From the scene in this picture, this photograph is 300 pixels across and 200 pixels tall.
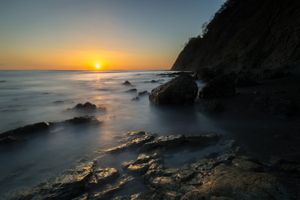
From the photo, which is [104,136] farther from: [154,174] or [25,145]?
[154,174]

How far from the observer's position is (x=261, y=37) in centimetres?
2778

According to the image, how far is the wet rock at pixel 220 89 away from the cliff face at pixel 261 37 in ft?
31.2

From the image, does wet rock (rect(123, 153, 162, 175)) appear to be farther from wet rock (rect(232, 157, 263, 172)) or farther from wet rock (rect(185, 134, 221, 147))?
wet rock (rect(232, 157, 263, 172))

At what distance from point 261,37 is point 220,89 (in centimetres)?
2132

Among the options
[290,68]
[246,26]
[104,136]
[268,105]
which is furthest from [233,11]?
[104,136]

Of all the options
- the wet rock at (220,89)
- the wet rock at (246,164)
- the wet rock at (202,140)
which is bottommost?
the wet rock at (202,140)

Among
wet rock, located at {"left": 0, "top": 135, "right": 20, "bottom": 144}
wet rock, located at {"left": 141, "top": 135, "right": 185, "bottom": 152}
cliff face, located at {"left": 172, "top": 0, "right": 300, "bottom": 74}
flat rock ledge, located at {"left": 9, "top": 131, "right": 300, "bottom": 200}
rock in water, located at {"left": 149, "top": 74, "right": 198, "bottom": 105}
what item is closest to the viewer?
flat rock ledge, located at {"left": 9, "top": 131, "right": 300, "bottom": 200}

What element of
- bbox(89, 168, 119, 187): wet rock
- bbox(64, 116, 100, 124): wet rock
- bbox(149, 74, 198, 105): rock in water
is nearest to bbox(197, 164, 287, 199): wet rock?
bbox(89, 168, 119, 187): wet rock

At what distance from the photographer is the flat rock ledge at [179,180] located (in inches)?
112

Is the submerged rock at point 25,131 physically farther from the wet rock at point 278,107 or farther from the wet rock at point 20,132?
the wet rock at point 278,107

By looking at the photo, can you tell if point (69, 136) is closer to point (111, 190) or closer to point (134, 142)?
point (134, 142)

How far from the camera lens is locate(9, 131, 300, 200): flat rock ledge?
2.85 metres

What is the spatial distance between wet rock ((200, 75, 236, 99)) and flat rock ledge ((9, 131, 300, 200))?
613 centimetres

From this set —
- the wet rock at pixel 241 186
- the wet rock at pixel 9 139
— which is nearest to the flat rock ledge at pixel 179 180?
the wet rock at pixel 241 186
